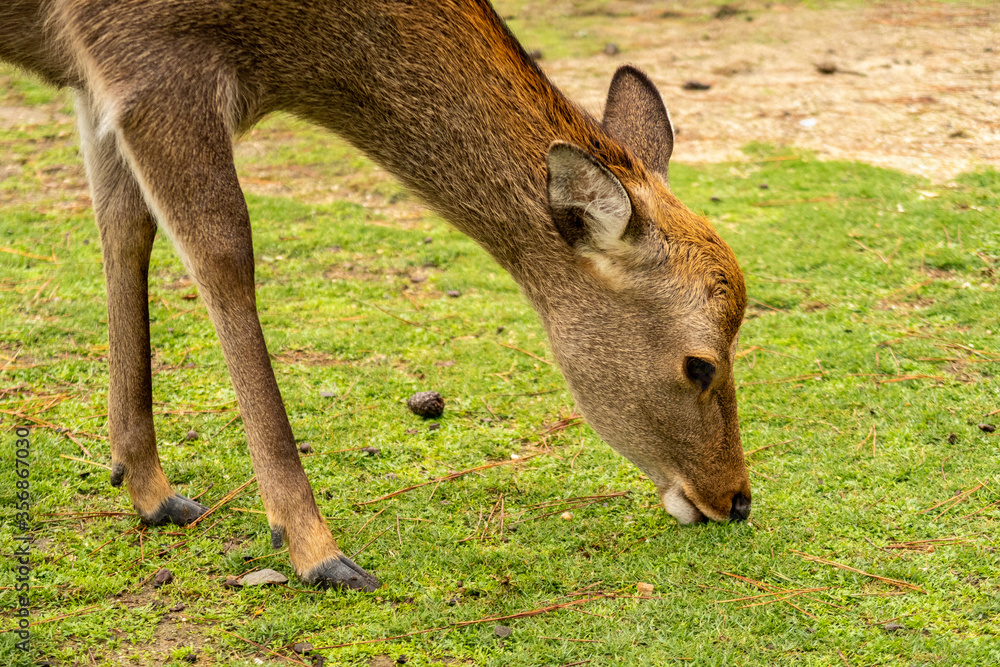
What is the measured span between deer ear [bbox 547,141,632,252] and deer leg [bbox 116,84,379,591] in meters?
1.20

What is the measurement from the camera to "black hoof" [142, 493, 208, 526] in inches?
146

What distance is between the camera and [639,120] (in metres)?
3.92

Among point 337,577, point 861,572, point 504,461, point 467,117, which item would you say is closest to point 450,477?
point 504,461

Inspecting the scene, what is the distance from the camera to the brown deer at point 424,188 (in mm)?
3145

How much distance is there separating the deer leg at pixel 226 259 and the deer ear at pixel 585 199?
120cm

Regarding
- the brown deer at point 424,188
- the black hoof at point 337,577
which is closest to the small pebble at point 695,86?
the brown deer at point 424,188

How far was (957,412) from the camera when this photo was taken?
14.4ft

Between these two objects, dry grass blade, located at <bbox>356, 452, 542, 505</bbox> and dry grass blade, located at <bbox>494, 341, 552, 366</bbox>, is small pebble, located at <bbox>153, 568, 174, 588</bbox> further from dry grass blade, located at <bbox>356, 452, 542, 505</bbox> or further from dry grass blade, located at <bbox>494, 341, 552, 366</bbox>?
dry grass blade, located at <bbox>494, 341, 552, 366</bbox>

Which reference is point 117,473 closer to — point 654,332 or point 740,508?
point 654,332

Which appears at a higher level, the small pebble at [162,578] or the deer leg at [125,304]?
the deer leg at [125,304]

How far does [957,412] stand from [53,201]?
21.9 ft

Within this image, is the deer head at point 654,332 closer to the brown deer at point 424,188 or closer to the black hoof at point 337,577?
the brown deer at point 424,188

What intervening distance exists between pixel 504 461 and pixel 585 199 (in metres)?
1.55

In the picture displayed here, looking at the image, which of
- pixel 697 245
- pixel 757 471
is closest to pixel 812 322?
pixel 757 471
